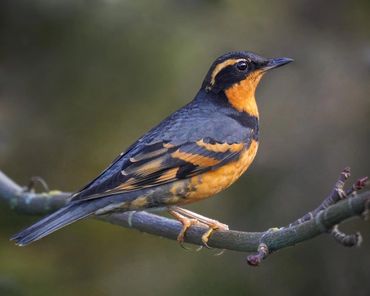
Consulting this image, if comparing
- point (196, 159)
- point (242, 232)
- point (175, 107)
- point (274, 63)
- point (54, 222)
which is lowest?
point (242, 232)

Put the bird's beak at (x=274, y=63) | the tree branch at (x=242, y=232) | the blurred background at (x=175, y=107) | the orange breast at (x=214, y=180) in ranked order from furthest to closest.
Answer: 1. the blurred background at (x=175, y=107)
2. the bird's beak at (x=274, y=63)
3. the orange breast at (x=214, y=180)
4. the tree branch at (x=242, y=232)

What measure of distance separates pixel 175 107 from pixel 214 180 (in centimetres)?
313

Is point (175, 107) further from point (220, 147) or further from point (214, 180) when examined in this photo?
point (214, 180)

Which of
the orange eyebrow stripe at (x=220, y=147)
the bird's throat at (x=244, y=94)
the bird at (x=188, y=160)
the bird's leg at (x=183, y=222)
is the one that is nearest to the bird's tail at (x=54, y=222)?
the bird at (x=188, y=160)

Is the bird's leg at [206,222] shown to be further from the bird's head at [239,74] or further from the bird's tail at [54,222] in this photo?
the bird's head at [239,74]

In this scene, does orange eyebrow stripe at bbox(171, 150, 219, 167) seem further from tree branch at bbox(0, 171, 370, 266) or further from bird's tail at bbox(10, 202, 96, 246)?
bird's tail at bbox(10, 202, 96, 246)

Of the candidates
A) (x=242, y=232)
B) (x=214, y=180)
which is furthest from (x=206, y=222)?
(x=242, y=232)

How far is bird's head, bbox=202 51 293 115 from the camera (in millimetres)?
7742

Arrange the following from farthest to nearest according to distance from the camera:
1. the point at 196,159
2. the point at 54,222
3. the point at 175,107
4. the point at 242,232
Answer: the point at 175,107, the point at 196,159, the point at 54,222, the point at 242,232

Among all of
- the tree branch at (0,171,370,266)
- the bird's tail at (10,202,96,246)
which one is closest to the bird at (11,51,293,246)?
the bird's tail at (10,202,96,246)

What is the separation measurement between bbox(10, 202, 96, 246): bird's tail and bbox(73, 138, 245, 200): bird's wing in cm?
12

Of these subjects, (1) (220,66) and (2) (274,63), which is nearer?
(2) (274,63)

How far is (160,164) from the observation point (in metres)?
6.98

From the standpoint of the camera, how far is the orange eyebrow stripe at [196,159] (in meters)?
7.06
